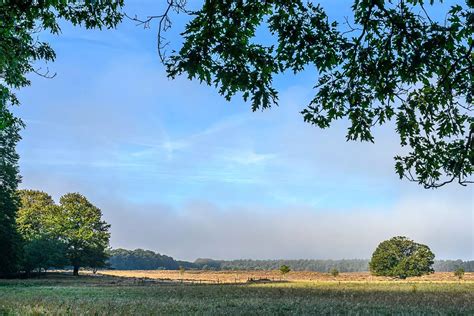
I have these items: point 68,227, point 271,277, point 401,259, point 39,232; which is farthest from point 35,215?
point 401,259

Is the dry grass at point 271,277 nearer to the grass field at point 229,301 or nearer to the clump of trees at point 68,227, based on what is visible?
the clump of trees at point 68,227

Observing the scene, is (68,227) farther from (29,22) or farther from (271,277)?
(29,22)

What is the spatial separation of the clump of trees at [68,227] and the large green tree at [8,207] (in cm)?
1289

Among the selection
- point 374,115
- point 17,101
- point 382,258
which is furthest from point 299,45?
point 382,258

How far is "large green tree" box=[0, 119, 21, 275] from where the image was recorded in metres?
52.3

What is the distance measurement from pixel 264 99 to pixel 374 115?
3.59 m

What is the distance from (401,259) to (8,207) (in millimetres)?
83997

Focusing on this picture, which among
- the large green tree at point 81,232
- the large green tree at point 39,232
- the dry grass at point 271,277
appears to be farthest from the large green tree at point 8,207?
the dry grass at point 271,277

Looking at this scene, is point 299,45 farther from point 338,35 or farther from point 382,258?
point 382,258

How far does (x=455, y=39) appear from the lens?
8.07m

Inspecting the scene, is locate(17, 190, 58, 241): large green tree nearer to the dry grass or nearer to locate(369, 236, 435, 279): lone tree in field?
the dry grass

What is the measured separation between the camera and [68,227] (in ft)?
243

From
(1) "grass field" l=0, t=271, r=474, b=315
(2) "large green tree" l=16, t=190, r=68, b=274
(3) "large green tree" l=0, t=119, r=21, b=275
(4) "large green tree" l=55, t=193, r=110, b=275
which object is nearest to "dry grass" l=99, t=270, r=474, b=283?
(4) "large green tree" l=55, t=193, r=110, b=275

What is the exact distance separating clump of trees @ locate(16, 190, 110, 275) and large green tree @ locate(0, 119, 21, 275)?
12.9 meters
